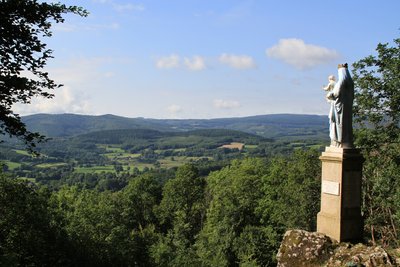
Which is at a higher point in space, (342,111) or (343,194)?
(342,111)

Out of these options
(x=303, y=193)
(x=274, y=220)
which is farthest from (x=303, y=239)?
(x=274, y=220)

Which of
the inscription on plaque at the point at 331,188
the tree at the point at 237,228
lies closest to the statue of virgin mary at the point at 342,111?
the inscription on plaque at the point at 331,188

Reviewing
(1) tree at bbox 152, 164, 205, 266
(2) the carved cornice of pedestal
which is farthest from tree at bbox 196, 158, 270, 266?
(2) the carved cornice of pedestal

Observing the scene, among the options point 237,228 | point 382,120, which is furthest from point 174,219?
point 382,120

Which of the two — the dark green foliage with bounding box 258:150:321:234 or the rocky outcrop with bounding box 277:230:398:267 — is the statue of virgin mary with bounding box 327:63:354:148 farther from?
the dark green foliage with bounding box 258:150:321:234

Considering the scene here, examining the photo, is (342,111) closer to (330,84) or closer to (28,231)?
(330,84)

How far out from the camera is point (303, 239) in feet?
41.9

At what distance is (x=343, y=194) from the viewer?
1319 centimetres

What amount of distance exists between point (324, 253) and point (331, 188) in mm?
2242

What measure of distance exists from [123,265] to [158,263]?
410cm

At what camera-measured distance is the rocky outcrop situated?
1109 centimetres

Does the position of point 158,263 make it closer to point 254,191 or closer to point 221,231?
point 221,231

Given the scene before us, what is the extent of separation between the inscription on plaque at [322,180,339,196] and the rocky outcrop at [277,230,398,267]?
4.74 ft

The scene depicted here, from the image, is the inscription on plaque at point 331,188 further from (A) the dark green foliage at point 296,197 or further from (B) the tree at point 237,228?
(A) the dark green foliage at point 296,197
